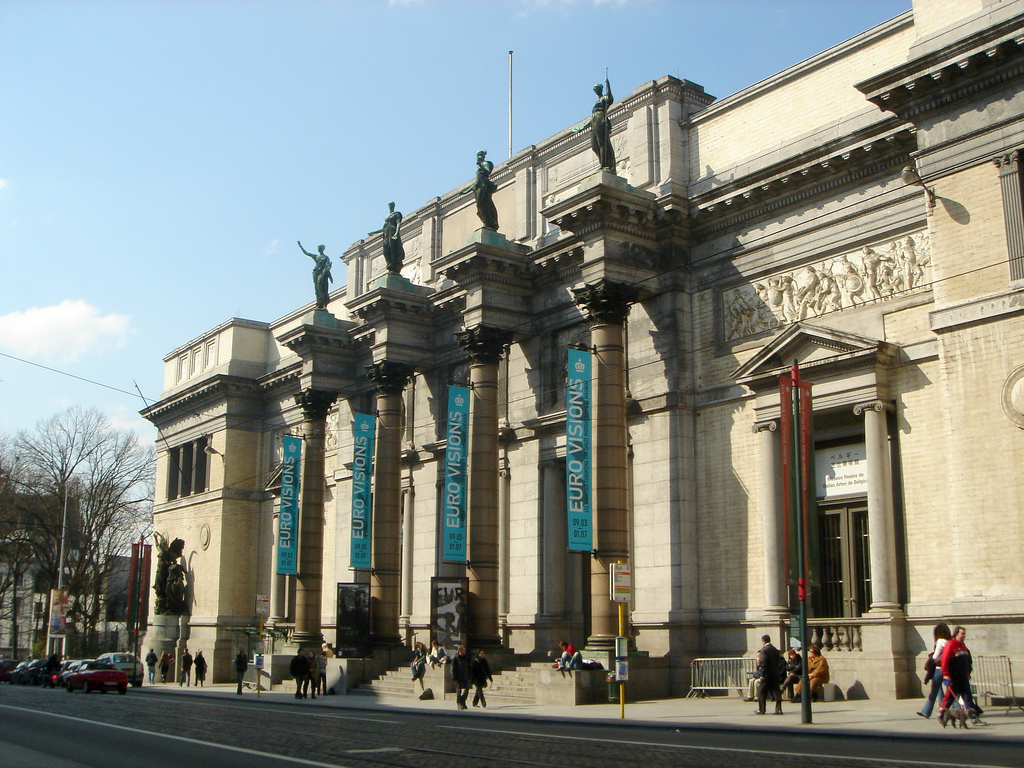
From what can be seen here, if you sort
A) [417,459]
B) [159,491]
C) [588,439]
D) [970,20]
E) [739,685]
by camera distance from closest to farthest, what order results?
[970,20], [739,685], [588,439], [417,459], [159,491]

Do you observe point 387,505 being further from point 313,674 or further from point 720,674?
point 720,674

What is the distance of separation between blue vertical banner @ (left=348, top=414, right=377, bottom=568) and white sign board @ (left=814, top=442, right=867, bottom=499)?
16472 mm

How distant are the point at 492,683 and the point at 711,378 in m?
10.1

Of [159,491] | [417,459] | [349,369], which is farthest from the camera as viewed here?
[159,491]

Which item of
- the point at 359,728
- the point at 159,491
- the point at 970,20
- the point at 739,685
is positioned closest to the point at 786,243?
the point at 970,20

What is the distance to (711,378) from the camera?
91.2ft

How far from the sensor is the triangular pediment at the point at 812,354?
23.5 meters

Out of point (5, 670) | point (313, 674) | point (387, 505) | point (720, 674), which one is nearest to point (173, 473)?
point (5, 670)

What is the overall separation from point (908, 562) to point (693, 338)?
8.47 meters

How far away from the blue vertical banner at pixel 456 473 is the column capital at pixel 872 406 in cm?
1263

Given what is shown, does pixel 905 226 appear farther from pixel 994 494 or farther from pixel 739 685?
pixel 739 685

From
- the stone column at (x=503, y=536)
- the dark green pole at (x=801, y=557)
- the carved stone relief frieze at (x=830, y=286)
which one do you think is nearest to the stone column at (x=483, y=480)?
the stone column at (x=503, y=536)

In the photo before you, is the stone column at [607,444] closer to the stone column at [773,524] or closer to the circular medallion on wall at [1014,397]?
the stone column at [773,524]

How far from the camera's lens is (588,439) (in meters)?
27.9
